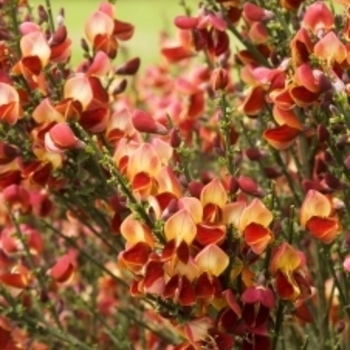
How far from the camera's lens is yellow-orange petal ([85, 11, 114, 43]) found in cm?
118

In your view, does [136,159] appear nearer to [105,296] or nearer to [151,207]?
[151,207]

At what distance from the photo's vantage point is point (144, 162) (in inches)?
37.4

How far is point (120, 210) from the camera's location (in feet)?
3.58

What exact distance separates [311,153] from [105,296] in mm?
602

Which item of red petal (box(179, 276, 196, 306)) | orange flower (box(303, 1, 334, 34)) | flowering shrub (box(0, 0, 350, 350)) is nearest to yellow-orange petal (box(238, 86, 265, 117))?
flowering shrub (box(0, 0, 350, 350))

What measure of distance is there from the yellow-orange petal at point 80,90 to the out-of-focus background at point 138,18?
490 cm

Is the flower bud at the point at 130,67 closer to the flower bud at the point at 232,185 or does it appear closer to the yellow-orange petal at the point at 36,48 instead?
the yellow-orange petal at the point at 36,48

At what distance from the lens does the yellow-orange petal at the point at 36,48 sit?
3.59 ft

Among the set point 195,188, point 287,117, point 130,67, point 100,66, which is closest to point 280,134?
point 287,117

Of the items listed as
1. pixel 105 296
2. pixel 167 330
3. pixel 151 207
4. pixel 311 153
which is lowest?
pixel 105 296

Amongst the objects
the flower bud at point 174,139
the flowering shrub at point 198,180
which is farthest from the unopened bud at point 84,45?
the flower bud at point 174,139

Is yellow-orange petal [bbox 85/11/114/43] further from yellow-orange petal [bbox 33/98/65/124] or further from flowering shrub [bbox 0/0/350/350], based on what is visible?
yellow-orange petal [bbox 33/98/65/124]

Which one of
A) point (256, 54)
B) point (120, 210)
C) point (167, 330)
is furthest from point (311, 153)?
point (167, 330)

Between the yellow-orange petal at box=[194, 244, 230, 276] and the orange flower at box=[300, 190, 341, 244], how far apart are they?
111mm
